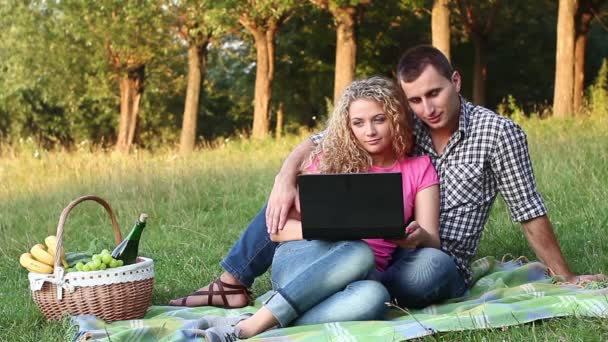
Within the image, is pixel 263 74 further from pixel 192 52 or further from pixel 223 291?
pixel 223 291

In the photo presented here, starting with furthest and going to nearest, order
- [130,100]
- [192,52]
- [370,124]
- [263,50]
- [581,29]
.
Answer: [130,100] → [192,52] → [263,50] → [581,29] → [370,124]

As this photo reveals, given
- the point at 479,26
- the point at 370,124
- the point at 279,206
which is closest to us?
the point at 370,124

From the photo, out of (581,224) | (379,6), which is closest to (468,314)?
(581,224)

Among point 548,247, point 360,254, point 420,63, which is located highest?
point 420,63

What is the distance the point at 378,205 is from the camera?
3.58 metres

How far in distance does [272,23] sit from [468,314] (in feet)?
52.1

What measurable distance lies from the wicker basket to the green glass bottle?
0.57ft

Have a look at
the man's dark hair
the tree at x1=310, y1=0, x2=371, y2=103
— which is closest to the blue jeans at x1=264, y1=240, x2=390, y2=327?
the man's dark hair

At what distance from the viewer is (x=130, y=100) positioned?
26594 millimetres

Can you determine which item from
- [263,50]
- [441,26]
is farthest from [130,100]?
[441,26]

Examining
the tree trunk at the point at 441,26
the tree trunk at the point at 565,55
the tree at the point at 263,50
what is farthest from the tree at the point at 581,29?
the tree at the point at 263,50

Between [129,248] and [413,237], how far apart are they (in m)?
1.55

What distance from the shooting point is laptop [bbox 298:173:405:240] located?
357cm

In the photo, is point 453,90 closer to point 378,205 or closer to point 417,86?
point 417,86
